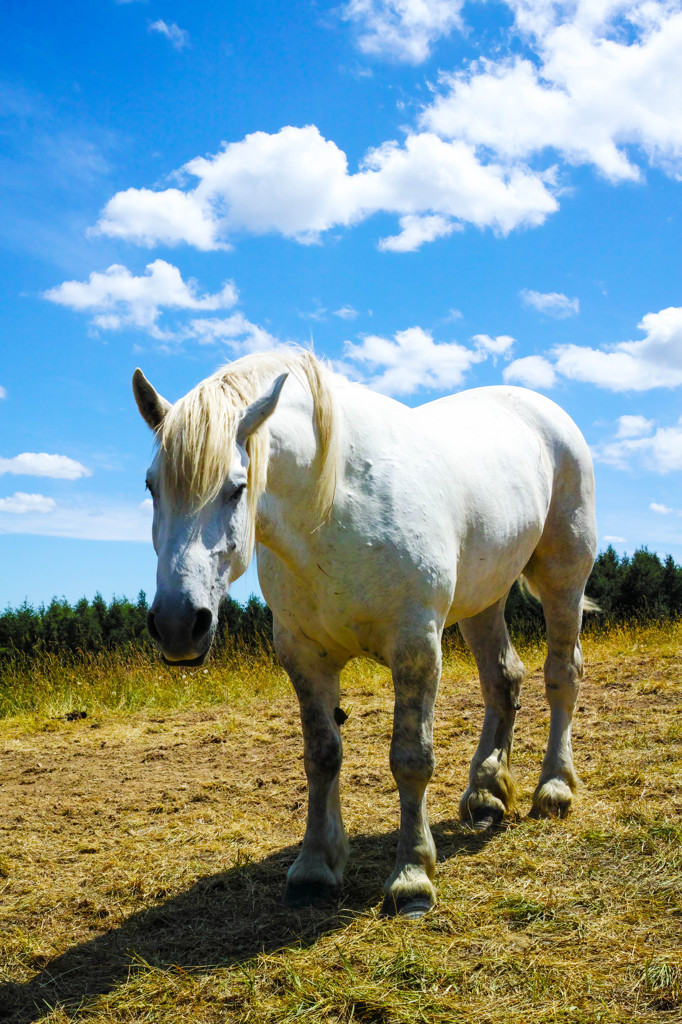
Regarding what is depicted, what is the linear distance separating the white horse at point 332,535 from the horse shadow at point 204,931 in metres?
0.16

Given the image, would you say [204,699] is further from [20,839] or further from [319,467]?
[319,467]

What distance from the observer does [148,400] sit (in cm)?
273

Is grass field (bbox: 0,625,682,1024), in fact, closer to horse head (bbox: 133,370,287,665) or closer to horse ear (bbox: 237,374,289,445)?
horse head (bbox: 133,370,287,665)

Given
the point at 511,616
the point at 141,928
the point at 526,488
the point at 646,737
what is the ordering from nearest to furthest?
the point at 141,928
the point at 526,488
the point at 646,737
the point at 511,616

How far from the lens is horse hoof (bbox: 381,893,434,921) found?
2.93 m

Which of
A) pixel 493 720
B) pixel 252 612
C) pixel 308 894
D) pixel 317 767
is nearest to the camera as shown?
pixel 308 894

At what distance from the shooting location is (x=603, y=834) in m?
3.71

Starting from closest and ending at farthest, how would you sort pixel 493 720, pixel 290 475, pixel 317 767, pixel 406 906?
pixel 290 475 → pixel 406 906 → pixel 317 767 → pixel 493 720

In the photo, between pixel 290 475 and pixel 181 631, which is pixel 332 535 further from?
pixel 181 631

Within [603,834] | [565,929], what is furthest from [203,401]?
[603,834]

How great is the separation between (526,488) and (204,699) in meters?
5.62

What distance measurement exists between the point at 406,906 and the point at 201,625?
149 cm

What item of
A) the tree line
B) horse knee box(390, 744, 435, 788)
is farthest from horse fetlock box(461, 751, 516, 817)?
the tree line

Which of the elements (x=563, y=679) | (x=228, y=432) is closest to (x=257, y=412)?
(x=228, y=432)
